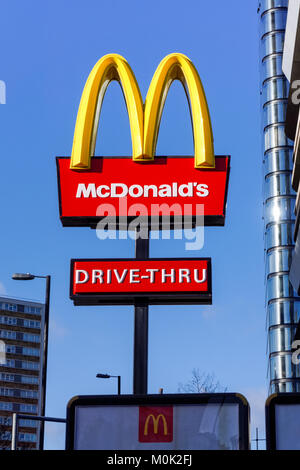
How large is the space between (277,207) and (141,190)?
240ft

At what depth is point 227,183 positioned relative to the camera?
21500 mm

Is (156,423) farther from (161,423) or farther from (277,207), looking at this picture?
(277,207)

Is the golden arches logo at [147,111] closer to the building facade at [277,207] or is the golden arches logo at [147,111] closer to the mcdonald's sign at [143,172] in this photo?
the mcdonald's sign at [143,172]

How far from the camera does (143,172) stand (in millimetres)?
21688

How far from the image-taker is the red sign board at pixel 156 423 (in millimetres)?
6992

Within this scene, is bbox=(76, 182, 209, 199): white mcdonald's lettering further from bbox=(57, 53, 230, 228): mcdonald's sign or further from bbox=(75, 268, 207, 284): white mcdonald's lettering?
bbox=(75, 268, 207, 284): white mcdonald's lettering

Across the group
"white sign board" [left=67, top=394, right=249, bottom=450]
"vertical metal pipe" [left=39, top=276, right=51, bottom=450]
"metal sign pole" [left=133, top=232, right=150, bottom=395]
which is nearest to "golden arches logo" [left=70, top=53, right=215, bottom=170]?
"metal sign pole" [left=133, top=232, right=150, bottom=395]

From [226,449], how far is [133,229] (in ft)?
48.1

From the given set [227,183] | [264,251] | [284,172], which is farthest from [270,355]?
[227,183]

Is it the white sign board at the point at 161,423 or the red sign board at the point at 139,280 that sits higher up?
the red sign board at the point at 139,280

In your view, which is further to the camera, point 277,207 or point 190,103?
point 277,207

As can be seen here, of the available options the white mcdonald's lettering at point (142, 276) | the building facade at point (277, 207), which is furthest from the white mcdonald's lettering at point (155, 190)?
the building facade at point (277, 207)

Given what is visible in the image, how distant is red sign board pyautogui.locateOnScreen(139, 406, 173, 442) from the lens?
6.99 metres

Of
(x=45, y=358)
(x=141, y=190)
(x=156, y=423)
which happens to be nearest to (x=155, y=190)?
(x=141, y=190)
